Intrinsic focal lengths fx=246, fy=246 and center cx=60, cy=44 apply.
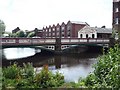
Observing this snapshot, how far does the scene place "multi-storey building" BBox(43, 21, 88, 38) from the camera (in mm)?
67562

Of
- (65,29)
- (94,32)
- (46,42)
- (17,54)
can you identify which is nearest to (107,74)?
(46,42)

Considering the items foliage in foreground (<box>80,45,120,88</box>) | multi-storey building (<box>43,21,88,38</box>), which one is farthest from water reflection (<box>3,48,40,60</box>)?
foliage in foreground (<box>80,45,120,88</box>)

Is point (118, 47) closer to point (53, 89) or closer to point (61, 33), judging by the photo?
point (53, 89)

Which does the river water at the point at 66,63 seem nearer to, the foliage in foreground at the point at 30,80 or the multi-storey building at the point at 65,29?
the foliage in foreground at the point at 30,80

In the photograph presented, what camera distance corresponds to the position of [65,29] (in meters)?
71.7

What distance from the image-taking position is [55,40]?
3562 centimetres

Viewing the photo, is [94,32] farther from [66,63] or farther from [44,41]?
[66,63]

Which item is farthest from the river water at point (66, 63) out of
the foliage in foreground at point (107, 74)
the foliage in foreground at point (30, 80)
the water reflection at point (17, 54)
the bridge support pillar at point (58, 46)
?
the foliage in foreground at point (107, 74)

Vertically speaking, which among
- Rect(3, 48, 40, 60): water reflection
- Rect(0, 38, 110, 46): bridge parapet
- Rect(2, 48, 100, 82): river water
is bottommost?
Rect(3, 48, 40, 60): water reflection

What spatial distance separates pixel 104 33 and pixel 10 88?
2280 inches

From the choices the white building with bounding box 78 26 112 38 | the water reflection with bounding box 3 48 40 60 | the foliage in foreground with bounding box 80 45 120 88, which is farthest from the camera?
the white building with bounding box 78 26 112 38

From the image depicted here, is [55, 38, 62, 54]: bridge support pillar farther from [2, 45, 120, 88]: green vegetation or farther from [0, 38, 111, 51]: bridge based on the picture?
[2, 45, 120, 88]: green vegetation

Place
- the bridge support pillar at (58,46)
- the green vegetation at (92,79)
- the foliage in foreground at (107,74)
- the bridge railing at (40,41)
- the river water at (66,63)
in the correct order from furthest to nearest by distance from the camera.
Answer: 1. the bridge support pillar at (58,46)
2. the bridge railing at (40,41)
3. the river water at (66,63)
4. the green vegetation at (92,79)
5. the foliage in foreground at (107,74)

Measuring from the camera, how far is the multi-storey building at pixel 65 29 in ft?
222
